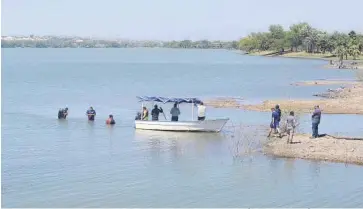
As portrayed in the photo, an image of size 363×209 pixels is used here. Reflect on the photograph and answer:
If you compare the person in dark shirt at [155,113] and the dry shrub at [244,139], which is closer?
the dry shrub at [244,139]

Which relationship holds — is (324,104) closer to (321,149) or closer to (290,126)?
(290,126)

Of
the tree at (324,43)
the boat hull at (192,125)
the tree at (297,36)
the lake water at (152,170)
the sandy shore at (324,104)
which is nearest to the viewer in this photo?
the lake water at (152,170)

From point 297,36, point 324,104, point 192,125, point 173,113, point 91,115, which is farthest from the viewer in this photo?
point 297,36

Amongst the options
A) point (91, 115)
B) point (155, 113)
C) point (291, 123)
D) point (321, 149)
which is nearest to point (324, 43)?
point (91, 115)

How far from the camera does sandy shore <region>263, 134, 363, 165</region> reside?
2752 cm

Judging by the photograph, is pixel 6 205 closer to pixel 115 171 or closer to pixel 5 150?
pixel 115 171

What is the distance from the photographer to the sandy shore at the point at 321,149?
2752 centimetres

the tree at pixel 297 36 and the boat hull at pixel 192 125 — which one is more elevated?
the tree at pixel 297 36

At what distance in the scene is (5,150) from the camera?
31844mm

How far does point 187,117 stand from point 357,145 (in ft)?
58.6

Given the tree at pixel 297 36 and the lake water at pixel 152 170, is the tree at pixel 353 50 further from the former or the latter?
the lake water at pixel 152 170

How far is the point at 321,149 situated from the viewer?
28672mm

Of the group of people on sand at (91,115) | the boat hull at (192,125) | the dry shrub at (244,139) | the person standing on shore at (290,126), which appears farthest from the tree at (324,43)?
the person standing on shore at (290,126)

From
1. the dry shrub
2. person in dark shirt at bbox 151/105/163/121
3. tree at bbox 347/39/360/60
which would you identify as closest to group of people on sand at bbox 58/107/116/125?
person in dark shirt at bbox 151/105/163/121
